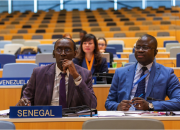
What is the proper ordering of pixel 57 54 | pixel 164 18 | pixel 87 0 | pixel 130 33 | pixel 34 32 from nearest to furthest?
pixel 57 54 → pixel 130 33 → pixel 34 32 → pixel 164 18 → pixel 87 0

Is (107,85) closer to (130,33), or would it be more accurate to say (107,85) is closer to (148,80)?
(148,80)

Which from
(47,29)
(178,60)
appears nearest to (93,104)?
(178,60)

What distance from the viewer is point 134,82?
224 centimetres

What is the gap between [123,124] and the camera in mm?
1248

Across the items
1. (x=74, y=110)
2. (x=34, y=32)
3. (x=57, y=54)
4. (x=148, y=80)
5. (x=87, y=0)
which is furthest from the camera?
(x=87, y=0)

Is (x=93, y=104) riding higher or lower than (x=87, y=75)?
lower

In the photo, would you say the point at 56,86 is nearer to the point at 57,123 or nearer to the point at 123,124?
the point at 57,123

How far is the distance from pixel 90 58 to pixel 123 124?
240cm

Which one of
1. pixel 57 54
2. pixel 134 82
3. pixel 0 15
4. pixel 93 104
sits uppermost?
pixel 0 15

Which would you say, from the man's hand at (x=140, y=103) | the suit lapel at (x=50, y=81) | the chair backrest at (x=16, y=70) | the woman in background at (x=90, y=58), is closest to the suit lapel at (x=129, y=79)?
the man's hand at (x=140, y=103)

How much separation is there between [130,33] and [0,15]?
28.6 ft

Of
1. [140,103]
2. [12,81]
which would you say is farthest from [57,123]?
[12,81]

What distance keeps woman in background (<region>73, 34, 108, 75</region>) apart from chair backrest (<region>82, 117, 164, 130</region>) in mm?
2287

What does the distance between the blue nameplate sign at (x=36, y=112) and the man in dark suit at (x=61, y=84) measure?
0.45 metres
